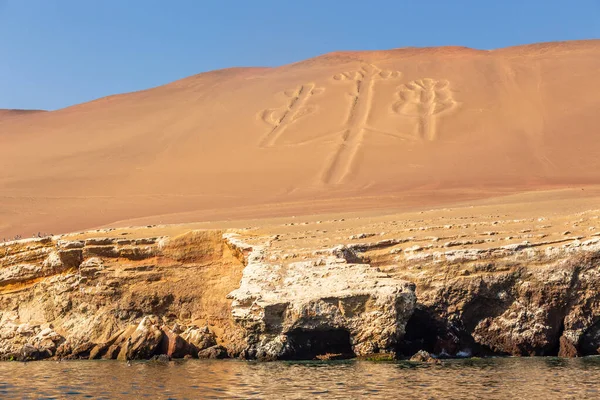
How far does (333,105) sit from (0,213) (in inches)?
1017

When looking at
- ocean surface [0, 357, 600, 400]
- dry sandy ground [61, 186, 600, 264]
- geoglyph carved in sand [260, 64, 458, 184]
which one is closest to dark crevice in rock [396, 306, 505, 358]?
ocean surface [0, 357, 600, 400]

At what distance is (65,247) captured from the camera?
20672 millimetres

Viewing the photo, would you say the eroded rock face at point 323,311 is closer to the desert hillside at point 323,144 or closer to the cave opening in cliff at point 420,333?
the cave opening in cliff at point 420,333

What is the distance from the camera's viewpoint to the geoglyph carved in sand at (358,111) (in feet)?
163

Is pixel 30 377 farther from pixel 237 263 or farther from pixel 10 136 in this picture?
pixel 10 136

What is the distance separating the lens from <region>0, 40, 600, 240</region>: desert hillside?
4241 centimetres

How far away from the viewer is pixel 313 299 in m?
16.8

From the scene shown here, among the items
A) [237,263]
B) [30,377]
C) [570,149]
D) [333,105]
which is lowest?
[30,377]

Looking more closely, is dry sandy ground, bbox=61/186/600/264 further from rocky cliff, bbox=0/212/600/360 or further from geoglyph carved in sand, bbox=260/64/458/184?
geoglyph carved in sand, bbox=260/64/458/184

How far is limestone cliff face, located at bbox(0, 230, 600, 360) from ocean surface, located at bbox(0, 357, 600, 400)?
768 millimetres

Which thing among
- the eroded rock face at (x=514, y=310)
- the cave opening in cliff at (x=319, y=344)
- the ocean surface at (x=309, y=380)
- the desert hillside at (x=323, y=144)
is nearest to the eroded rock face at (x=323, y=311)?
the cave opening in cliff at (x=319, y=344)

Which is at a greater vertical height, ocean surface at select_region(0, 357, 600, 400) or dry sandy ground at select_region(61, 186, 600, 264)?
dry sandy ground at select_region(61, 186, 600, 264)

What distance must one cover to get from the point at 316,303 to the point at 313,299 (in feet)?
0.34

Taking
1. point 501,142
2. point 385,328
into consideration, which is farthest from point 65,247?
point 501,142
